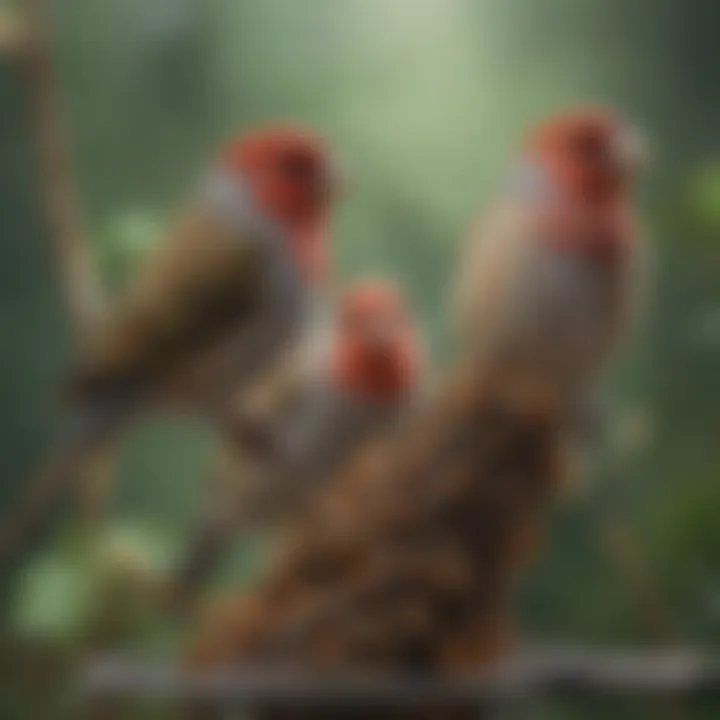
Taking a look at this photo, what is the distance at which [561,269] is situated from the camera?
4.91 ft

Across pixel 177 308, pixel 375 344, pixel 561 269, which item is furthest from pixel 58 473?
pixel 561 269

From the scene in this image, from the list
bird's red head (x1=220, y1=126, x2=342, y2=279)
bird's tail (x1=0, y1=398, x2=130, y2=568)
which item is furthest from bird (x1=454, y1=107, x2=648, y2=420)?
bird's tail (x1=0, y1=398, x2=130, y2=568)

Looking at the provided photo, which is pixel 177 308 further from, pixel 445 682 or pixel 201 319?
pixel 445 682

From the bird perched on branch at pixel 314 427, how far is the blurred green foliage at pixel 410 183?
0.02 meters

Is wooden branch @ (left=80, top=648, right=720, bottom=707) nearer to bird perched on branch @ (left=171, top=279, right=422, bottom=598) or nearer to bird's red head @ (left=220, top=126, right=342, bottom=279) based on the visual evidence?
bird perched on branch @ (left=171, top=279, right=422, bottom=598)

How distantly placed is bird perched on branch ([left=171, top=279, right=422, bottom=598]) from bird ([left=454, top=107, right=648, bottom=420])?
7 cm

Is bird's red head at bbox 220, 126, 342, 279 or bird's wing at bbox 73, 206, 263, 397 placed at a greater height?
bird's red head at bbox 220, 126, 342, 279

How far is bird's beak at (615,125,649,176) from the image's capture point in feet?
4.95

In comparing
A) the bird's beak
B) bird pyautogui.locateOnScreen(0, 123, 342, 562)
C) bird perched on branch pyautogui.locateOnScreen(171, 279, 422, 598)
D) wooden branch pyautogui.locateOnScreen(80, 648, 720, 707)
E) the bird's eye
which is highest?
the bird's eye

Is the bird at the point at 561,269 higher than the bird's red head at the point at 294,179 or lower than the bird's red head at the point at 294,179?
lower

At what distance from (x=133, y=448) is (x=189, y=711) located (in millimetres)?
198

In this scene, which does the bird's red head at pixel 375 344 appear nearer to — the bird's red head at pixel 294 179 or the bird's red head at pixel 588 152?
the bird's red head at pixel 294 179

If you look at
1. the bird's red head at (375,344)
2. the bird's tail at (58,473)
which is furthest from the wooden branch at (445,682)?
the bird's red head at (375,344)

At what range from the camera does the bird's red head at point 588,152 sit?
1.50m
